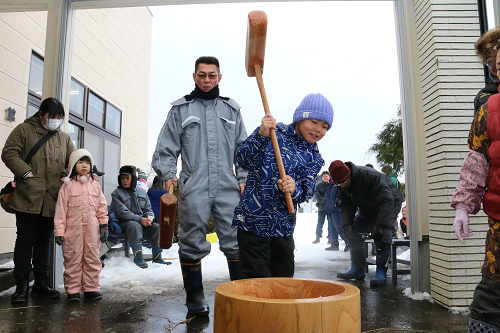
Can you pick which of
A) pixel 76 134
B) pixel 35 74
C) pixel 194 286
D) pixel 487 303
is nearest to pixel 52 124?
pixel 194 286

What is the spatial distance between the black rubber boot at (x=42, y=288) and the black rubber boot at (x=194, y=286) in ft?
4.61

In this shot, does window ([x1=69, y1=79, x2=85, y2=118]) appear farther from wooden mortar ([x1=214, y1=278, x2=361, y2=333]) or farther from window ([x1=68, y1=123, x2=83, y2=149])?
wooden mortar ([x1=214, y1=278, x2=361, y2=333])

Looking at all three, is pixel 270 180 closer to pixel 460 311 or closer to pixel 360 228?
pixel 460 311

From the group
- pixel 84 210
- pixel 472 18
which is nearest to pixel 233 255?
pixel 84 210

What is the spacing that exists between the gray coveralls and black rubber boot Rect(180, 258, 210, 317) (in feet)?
0.21

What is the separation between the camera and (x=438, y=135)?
325cm

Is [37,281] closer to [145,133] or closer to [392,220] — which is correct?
[392,220]

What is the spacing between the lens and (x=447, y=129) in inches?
125

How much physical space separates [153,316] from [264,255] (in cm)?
116

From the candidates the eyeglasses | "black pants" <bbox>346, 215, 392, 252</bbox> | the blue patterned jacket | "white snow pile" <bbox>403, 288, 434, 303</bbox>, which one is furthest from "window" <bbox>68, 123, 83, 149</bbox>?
"white snow pile" <bbox>403, 288, 434, 303</bbox>

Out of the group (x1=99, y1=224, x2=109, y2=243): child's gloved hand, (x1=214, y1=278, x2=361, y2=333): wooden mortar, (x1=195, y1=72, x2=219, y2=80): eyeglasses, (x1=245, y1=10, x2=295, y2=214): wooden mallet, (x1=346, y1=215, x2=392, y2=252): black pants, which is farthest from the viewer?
(x1=346, y1=215, x2=392, y2=252): black pants

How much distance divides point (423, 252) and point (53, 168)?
10.9ft

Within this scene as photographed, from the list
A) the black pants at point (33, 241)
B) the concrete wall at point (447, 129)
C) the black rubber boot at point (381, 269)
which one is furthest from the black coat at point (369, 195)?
the black pants at point (33, 241)

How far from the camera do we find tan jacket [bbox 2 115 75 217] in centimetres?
334
